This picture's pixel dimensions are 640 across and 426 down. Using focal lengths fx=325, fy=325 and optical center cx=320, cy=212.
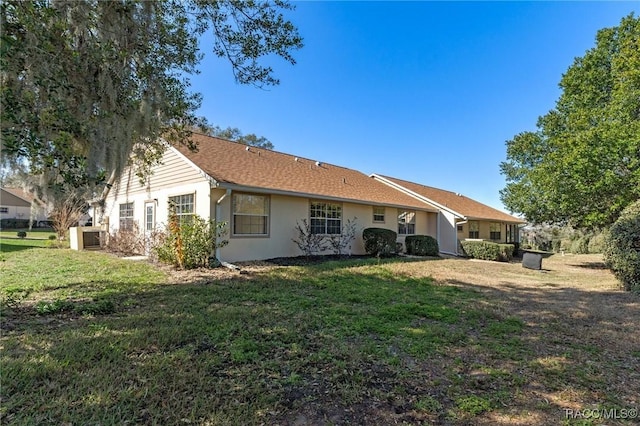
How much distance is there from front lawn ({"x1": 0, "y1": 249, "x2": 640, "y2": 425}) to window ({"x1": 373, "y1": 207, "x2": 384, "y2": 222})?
8288 millimetres

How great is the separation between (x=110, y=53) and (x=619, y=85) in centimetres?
1769

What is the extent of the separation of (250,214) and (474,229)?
16.6 m

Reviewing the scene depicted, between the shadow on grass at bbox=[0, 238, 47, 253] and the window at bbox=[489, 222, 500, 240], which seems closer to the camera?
the shadow on grass at bbox=[0, 238, 47, 253]

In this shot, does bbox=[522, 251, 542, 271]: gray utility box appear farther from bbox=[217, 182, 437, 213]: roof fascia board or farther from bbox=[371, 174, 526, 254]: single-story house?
bbox=[217, 182, 437, 213]: roof fascia board

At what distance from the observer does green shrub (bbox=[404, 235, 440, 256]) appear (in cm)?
1578

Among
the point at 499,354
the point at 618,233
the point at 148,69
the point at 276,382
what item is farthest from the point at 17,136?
the point at 618,233

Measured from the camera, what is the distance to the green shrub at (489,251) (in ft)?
51.3

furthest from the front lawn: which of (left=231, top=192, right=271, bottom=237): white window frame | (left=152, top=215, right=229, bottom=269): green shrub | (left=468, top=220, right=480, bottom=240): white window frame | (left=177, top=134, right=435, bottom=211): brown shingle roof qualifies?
(left=468, top=220, right=480, bottom=240): white window frame

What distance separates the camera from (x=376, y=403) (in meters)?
2.74

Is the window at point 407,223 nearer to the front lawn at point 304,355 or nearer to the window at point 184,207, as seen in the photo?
the front lawn at point 304,355

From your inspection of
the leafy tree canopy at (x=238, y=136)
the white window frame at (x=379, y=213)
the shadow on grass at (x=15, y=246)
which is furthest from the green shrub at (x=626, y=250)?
the leafy tree canopy at (x=238, y=136)

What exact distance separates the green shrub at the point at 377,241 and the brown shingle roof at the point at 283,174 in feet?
4.44

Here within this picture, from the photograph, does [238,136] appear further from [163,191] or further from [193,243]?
[193,243]

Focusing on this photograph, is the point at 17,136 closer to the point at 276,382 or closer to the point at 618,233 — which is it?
the point at 276,382
